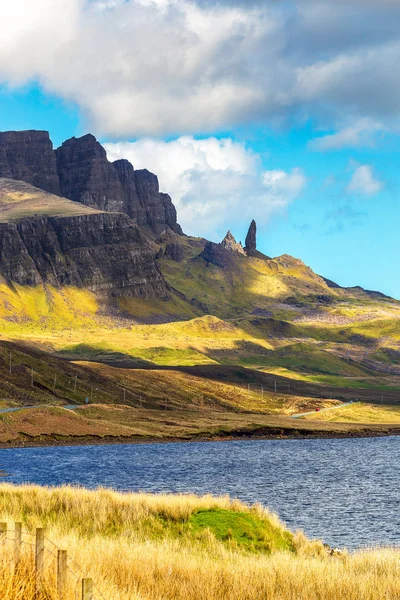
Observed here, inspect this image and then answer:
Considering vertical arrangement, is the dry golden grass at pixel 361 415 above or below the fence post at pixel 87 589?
below

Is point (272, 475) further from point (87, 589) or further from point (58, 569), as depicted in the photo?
point (87, 589)

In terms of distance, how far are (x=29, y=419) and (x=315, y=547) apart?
9596 cm

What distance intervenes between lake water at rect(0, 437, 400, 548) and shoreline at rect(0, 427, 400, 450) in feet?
13.1

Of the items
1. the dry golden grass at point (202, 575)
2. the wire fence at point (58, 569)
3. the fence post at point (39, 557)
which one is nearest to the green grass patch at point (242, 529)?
the dry golden grass at point (202, 575)

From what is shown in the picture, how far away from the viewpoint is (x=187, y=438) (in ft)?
441

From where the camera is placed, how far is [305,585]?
65.8 feet

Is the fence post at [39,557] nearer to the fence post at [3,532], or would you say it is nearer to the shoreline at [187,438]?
the fence post at [3,532]

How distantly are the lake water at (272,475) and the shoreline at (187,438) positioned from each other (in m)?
3.99

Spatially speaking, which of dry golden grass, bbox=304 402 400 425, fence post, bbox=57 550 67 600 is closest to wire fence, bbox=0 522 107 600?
fence post, bbox=57 550 67 600

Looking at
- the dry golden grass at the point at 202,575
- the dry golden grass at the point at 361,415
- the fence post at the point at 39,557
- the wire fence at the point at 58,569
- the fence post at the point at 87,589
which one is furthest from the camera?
the dry golden grass at the point at 361,415

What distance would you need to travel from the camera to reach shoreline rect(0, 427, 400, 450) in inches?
4624

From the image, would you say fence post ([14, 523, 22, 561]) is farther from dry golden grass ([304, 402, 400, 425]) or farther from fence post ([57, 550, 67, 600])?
dry golden grass ([304, 402, 400, 425])

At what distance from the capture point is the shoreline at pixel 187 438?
117 meters

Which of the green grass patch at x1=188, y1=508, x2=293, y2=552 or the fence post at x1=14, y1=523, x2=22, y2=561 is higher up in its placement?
the fence post at x1=14, y1=523, x2=22, y2=561
